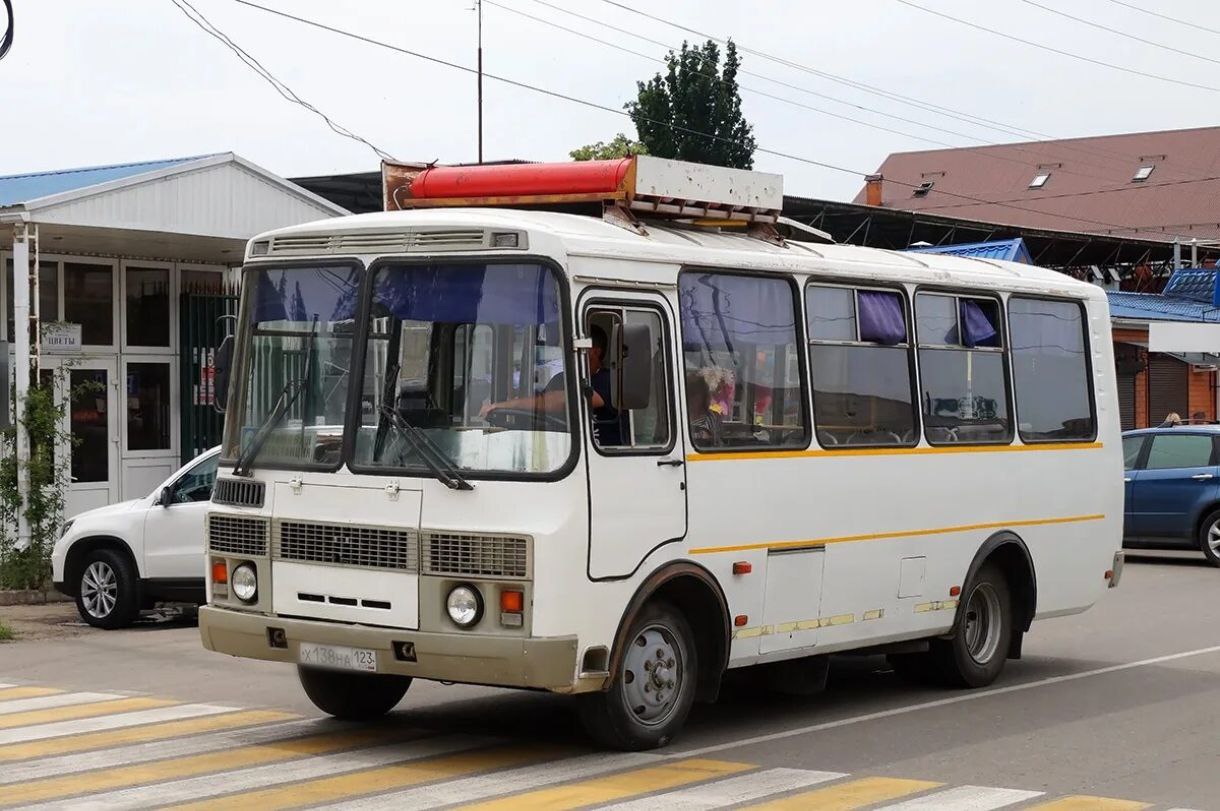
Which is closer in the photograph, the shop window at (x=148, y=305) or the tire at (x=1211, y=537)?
the shop window at (x=148, y=305)

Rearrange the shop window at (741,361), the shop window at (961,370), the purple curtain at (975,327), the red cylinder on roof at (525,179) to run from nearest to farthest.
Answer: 1. the shop window at (741,361)
2. the red cylinder on roof at (525,179)
3. the shop window at (961,370)
4. the purple curtain at (975,327)

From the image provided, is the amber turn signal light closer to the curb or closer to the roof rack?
the roof rack

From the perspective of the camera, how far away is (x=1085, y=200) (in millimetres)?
79062

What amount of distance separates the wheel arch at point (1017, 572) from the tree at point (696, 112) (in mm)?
65882

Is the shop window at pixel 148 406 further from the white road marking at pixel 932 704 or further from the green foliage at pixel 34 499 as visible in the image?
the white road marking at pixel 932 704

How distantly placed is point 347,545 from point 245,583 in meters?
0.79

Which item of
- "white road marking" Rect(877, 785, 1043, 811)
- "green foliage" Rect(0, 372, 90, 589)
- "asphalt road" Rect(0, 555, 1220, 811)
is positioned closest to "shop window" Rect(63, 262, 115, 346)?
"green foliage" Rect(0, 372, 90, 589)

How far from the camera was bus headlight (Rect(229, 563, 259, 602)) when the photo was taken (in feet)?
32.9

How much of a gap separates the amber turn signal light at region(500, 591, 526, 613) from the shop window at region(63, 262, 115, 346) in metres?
14.5

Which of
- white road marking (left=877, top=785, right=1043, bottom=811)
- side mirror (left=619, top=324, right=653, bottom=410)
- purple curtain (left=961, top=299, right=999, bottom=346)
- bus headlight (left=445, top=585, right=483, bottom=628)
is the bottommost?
white road marking (left=877, top=785, right=1043, bottom=811)

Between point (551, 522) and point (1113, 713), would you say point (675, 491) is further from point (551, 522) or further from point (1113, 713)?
point (1113, 713)

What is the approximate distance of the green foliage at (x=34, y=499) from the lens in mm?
19031

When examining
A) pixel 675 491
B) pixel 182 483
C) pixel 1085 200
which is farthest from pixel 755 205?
pixel 1085 200

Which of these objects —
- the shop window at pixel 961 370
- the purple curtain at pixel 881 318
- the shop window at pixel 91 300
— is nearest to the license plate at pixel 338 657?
the purple curtain at pixel 881 318
